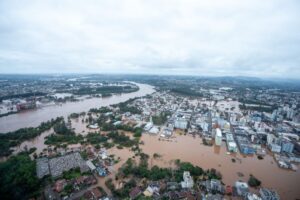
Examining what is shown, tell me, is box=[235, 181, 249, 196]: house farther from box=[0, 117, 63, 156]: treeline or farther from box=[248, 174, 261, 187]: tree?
box=[0, 117, 63, 156]: treeline

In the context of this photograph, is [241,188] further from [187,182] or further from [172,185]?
[172,185]

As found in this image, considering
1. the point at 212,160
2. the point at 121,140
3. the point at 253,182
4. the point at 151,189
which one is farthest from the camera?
the point at 121,140

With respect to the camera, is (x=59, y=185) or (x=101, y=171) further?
(x=101, y=171)

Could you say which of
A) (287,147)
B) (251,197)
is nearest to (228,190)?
(251,197)

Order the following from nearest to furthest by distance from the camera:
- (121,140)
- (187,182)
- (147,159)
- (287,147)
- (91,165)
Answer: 1. (187,182)
2. (91,165)
3. (147,159)
4. (287,147)
5. (121,140)

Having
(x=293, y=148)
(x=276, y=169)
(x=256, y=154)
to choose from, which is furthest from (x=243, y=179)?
(x=293, y=148)

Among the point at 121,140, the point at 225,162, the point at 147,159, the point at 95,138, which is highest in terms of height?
the point at 95,138
